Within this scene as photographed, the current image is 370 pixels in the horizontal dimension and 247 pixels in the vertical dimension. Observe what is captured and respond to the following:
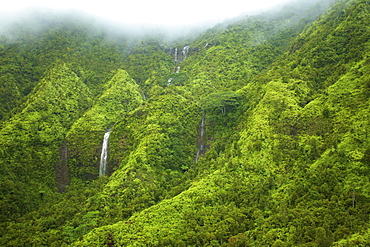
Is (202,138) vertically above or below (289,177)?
below

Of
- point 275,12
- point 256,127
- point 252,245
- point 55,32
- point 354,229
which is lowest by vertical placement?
point 252,245

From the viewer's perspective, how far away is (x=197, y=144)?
196 ft

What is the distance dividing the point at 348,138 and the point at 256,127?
15.7 m

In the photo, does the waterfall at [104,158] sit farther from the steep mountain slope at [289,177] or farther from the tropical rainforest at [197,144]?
the steep mountain slope at [289,177]

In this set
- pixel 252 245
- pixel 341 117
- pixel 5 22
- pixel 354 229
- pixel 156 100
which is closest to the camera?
pixel 354 229

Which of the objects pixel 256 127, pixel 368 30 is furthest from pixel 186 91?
pixel 368 30

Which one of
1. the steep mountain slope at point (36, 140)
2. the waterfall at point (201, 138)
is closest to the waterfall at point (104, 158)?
the steep mountain slope at point (36, 140)

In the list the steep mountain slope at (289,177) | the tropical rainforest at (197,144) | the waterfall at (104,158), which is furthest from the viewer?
the waterfall at (104,158)

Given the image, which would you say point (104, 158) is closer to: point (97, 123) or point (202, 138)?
point (97, 123)

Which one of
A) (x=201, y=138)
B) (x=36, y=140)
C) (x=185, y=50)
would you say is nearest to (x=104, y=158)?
(x=36, y=140)

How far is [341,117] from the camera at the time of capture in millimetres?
39281

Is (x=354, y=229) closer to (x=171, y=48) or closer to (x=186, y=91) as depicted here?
(x=186, y=91)

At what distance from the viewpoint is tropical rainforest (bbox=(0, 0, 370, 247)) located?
109 feet

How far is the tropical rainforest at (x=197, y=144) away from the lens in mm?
33094
